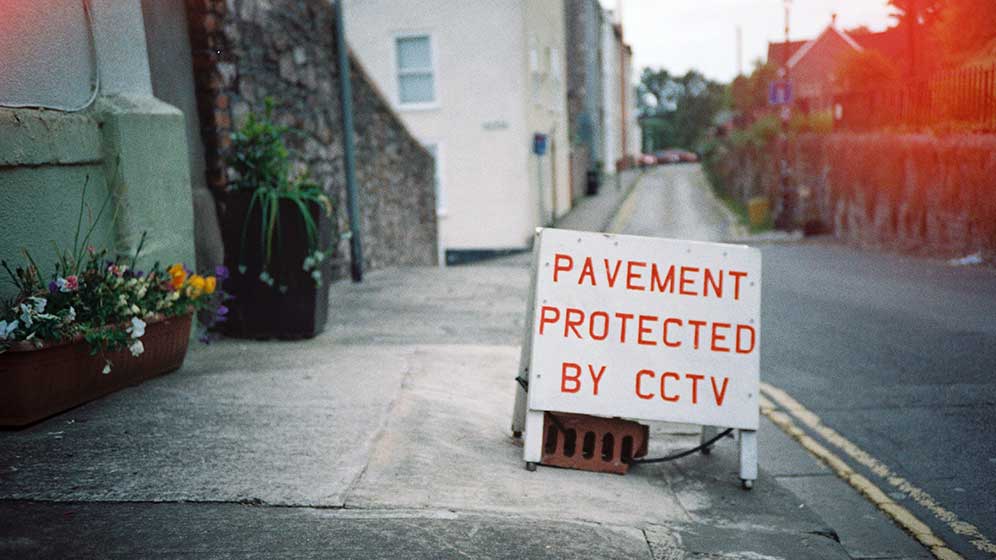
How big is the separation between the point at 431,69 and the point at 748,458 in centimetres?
2201

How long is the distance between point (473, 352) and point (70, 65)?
130 inches

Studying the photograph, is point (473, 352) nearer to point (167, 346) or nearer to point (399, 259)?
point (167, 346)

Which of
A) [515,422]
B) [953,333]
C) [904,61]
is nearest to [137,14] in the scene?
[515,422]

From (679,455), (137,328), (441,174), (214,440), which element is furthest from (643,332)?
(441,174)

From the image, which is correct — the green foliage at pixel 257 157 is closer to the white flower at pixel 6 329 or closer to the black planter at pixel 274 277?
the black planter at pixel 274 277

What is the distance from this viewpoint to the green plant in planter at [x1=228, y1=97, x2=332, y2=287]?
21.3ft

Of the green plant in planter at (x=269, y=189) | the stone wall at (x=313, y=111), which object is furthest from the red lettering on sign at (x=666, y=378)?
the stone wall at (x=313, y=111)

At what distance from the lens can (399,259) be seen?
45.1ft

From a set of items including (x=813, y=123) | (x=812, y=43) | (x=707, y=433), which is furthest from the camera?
(x=812, y=43)

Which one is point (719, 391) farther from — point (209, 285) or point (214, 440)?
point (209, 285)

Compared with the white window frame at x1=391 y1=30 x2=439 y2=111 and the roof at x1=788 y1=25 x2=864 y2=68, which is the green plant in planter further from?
the roof at x1=788 y1=25 x2=864 y2=68

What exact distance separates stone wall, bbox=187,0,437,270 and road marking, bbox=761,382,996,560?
411 centimetres

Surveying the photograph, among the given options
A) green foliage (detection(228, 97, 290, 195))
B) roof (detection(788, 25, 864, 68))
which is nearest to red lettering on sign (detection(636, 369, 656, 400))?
green foliage (detection(228, 97, 290, 195))

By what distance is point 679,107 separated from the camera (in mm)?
92062
